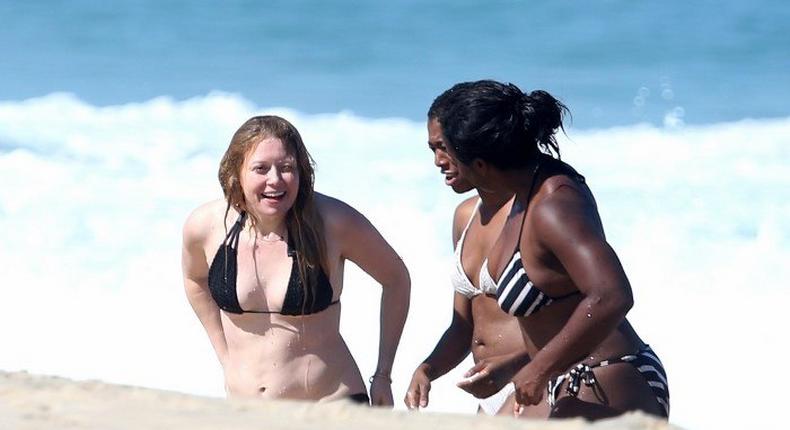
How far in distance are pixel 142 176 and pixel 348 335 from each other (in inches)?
162

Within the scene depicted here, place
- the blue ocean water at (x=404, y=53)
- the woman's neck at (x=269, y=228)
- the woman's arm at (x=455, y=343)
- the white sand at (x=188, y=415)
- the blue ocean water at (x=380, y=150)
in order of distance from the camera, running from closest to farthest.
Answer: the white sand at (x=188, y=415) → the woman's arm at (x=455, y=343) → the woman's neck at (x=269, y=228) → the blue ocean water at (x=380, y=150) → the blue ocean water at (x=404, y=53)

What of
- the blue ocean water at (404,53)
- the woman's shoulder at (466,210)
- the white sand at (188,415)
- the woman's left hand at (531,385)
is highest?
the blue ocean water at (404,53)

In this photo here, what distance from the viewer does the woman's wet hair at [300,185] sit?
4688mm

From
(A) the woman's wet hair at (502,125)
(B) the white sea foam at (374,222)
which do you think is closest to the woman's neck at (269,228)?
(A) the woman's wet hair at (502,125)

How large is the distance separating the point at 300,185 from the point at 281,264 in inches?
10.9

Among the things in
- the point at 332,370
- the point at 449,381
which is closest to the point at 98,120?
the point at 449,381

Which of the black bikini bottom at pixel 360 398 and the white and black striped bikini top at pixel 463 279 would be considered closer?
the white and black striped bikini top at pixel 463 279

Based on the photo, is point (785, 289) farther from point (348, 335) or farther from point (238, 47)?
point (238, 47)

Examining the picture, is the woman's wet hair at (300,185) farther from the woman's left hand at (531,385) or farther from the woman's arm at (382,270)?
the woman's left hand at (531,385)

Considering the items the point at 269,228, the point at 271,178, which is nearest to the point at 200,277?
the point at 269,228

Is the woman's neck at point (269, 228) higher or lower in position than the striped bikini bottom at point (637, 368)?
higher

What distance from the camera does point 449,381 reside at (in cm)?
1013

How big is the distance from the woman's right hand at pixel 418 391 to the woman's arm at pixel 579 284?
0.60 meters

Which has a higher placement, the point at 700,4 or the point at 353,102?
the point at 700,4
